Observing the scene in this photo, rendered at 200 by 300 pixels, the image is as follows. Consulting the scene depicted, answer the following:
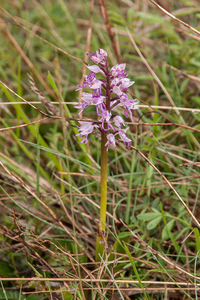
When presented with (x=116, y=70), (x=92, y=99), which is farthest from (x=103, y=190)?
(x=116, y=70)

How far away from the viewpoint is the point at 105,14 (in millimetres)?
2920

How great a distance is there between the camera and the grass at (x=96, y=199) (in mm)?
1836

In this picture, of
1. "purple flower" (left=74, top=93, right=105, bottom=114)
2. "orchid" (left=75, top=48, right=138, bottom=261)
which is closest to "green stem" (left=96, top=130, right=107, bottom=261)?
"orchid" (left=75, top=48, right=138, bottom=261)

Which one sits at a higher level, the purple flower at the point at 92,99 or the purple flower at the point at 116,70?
the purple flower at the point at 116,70

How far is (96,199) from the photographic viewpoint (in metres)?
2.37

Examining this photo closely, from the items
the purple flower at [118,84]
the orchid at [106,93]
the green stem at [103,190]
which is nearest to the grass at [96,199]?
the green stem at [103,190]

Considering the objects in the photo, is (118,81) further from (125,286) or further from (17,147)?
(17,147)

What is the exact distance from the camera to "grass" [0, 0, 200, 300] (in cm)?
184

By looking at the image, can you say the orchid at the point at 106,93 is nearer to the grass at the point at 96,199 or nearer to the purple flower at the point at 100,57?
the purple flower at the point at 100,57

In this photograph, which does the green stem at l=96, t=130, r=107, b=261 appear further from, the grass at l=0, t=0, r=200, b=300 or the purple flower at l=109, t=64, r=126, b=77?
the purple flower at l=109, t=64, r=126, b=77

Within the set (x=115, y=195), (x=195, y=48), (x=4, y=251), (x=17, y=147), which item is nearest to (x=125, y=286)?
(x=115, y=195)

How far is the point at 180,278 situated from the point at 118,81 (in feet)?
4.65

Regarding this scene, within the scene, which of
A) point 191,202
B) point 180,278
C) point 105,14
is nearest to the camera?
point 180,278

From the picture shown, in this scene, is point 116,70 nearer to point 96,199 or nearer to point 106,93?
point 106,93
